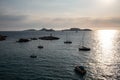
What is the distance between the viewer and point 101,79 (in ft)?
180

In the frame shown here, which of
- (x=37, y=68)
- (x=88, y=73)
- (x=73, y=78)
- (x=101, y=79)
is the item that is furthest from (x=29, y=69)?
(x=101, y=79)

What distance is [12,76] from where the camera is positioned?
187 ft

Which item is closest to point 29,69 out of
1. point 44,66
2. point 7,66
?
point 44,66

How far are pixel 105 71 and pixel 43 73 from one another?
87.0 ft

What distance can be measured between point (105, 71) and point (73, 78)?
1737 cm

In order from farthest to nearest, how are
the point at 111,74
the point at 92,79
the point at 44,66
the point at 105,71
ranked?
the point at 44,66
the point at 105,71
the point at 111,74
the point at 92,79

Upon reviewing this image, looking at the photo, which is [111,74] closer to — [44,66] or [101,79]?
[101,79]

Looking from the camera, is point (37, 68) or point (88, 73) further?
point (37, 68)

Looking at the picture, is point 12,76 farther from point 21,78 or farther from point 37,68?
point 37,68

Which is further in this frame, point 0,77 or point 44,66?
point 44,66

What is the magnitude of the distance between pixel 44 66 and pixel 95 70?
23.8m

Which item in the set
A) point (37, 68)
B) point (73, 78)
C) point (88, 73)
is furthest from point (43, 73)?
point (88, 73)

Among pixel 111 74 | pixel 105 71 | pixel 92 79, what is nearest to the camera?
pixel 92 79

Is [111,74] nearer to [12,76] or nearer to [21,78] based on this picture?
[21,78]
